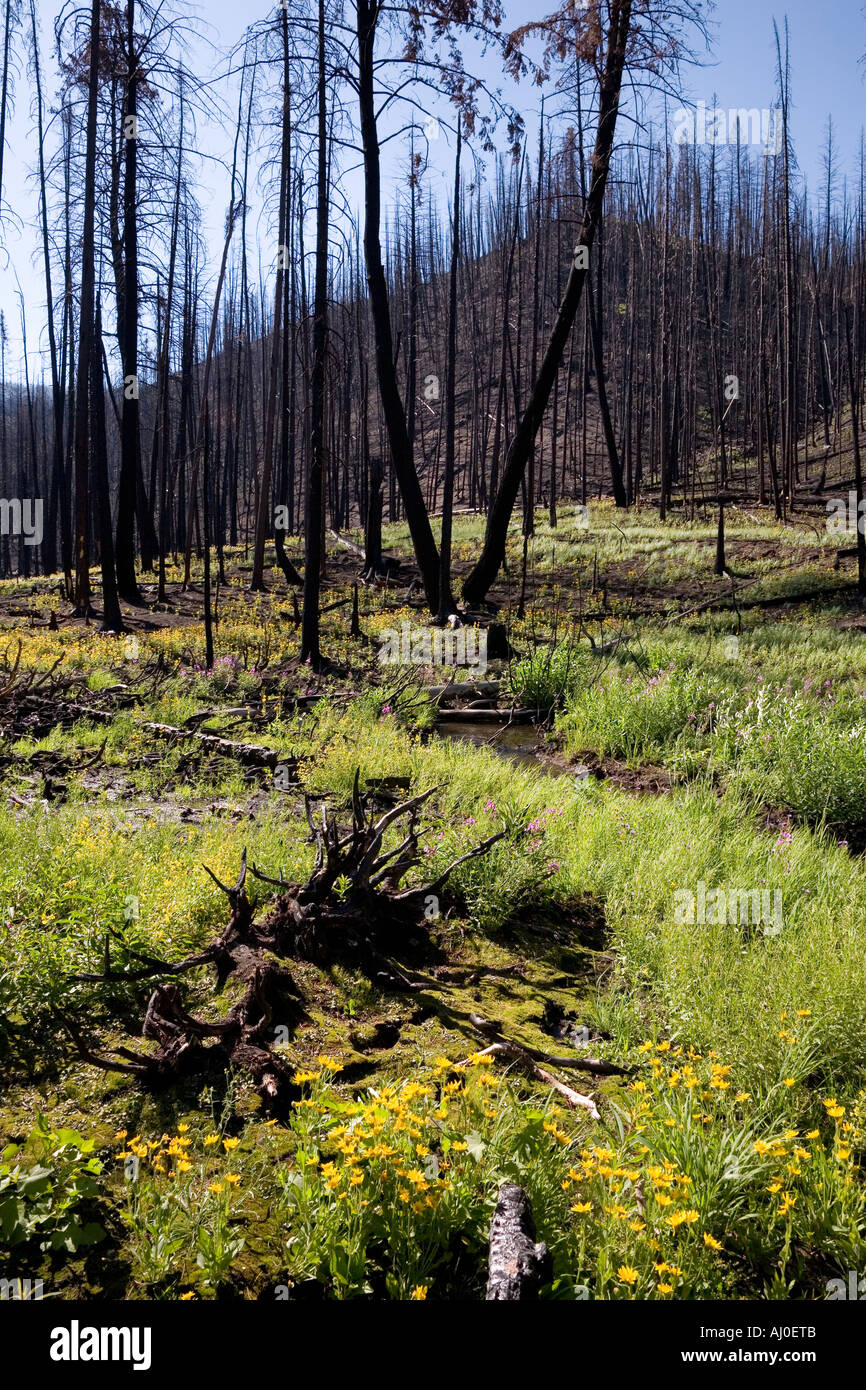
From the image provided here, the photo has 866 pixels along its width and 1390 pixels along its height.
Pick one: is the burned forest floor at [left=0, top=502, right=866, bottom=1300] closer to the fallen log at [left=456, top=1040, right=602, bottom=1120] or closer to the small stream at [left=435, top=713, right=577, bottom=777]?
the fallen log at [left=456, top=1040, right=602, bottom=1120]

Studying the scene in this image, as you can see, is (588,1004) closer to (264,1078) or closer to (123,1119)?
(264,1078)

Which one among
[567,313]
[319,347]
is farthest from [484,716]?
[567,313]

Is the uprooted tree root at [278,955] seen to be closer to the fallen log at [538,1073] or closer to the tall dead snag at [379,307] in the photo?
the fallen log at [538,1073]

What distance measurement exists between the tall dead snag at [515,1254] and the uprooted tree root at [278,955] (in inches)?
34.4

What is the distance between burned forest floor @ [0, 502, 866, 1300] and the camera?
2.13m

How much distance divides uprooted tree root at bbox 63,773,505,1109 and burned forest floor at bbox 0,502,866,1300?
1 centimetres

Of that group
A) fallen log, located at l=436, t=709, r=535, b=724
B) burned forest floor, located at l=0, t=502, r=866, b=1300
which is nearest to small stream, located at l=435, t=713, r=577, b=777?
fallen log, located at l=436, t=709, r=535, b=724

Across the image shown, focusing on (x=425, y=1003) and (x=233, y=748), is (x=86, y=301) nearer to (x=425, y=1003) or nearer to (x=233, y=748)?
(x=233, y=748)

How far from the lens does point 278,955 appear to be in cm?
368

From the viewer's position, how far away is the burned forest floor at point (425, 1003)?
2135mm

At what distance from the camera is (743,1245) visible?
87.5 inches

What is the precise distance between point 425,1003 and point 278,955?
0.68 metres
